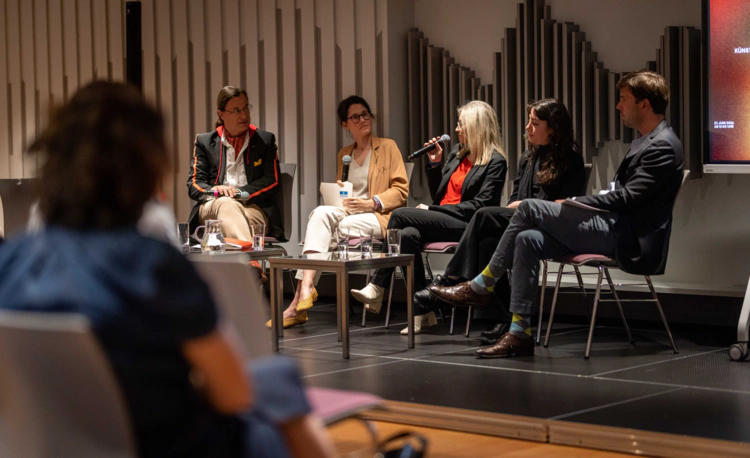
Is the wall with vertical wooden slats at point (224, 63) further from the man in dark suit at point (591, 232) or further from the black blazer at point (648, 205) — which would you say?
the black blazer at point (648, 205)

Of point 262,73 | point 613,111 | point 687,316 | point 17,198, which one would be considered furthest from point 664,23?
point 17,198

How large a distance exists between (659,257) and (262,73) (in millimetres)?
3912

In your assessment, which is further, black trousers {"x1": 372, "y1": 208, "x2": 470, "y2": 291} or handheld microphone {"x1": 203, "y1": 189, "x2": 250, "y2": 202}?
handheld microphone {"x1": 203, "y1": 189, "x2": 250, "y2": 202}

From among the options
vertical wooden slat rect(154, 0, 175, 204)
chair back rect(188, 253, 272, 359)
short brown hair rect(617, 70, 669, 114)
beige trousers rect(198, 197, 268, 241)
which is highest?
vertical wooden slat rect(154, 0, 175, 204)

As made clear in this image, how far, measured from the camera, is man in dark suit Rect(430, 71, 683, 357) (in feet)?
13.7

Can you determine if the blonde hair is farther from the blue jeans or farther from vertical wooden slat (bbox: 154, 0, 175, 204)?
vertical wooden slat (bbox: 154, 0, 175, 204)

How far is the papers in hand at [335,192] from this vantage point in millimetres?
5734

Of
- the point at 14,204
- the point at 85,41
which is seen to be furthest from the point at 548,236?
the point at 85,41

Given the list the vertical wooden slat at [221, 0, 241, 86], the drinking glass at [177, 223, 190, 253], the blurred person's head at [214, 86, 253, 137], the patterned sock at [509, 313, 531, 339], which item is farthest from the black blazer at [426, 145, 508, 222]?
the vertical wooden slat at [221, 0, 241, 86]

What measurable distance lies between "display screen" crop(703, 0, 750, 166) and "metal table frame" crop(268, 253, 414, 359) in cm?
167

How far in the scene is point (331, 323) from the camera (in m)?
5.59

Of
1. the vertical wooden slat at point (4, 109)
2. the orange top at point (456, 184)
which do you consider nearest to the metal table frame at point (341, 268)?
the orange top at point (456, 184)

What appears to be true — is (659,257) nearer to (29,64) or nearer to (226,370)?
(226,370)

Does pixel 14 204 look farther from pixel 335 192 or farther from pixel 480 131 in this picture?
pixel 480 131
